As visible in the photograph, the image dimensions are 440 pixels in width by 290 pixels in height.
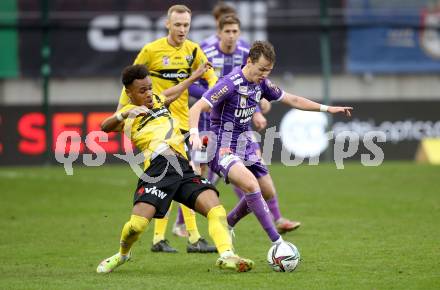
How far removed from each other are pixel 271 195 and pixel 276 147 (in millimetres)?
12146

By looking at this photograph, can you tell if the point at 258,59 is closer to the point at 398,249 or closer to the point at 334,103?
the point at 398,249

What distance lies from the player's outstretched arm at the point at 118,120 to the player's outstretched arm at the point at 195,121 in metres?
0.51

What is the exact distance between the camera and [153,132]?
8.81m

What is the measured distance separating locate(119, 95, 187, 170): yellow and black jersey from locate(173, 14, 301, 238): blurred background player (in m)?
2.22

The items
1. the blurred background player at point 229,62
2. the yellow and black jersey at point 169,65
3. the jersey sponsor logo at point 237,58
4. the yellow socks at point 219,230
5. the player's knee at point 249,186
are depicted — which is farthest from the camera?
the jersey sponsor logo at point 237,58

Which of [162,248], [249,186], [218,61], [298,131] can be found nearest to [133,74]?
[249,186]

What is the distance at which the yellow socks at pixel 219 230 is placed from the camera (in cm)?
827

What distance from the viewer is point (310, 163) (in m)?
21.6

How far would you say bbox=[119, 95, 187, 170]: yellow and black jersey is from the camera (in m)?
8.73

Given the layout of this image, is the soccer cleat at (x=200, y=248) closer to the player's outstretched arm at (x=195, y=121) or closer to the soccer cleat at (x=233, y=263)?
the player's outstretched arm at (x=195, y=121)

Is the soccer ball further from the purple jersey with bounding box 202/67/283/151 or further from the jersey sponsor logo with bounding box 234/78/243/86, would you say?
the jersey sponsor logo with bounding box 234/78/243/86

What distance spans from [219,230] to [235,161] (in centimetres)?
104

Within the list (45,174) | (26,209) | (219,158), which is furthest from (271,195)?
(45,174)

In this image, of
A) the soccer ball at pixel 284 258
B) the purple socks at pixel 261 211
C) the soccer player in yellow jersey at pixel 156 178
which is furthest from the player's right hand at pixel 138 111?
the soccer ball at pixel 284 258
